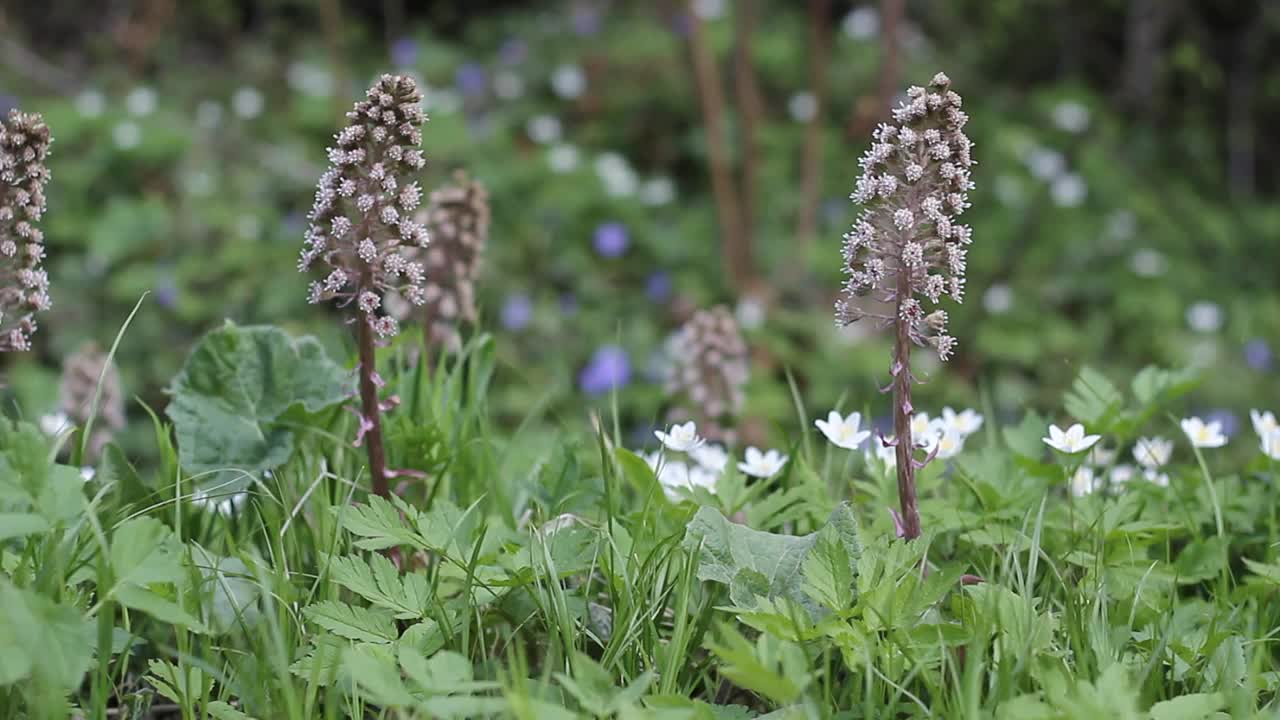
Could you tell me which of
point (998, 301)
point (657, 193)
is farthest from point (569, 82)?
point (998, 301)

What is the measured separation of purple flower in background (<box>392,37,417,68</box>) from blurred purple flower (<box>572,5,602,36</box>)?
90cm

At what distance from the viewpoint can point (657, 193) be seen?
5.42 meters

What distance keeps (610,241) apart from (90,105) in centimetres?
246

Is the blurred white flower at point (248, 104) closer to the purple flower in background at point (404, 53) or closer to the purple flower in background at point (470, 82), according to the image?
the purple flower in background at point (404, 53)

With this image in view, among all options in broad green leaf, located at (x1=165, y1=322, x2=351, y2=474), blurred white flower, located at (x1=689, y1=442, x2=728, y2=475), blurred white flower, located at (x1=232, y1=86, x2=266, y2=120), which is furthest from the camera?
blurred white flower, located at (x1=232, y1=86, x2=266, y2=120)

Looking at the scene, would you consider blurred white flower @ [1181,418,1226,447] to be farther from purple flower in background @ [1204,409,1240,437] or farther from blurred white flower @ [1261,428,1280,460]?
purple flower in background @ [1204,409,1240,437]

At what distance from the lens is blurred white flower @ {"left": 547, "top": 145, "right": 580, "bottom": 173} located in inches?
212

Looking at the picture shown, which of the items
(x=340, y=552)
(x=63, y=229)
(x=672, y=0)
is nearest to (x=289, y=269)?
(x=63, y=229)

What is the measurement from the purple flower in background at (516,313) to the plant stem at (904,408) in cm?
332

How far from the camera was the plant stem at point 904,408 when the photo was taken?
1554 millimetres

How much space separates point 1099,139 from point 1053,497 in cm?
452

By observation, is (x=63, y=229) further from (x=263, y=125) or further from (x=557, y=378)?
(x=557, y=378)

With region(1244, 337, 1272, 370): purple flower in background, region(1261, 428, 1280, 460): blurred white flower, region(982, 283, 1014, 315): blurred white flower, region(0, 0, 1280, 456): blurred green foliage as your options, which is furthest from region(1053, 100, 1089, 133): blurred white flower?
region(1261, 428, 1280, 460): blurred white flower

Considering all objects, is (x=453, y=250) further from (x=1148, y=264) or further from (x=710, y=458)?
(x=1148, y=264)
